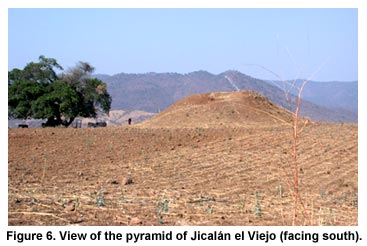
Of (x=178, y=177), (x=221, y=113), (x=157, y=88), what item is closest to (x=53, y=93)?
(x=221, y=113)

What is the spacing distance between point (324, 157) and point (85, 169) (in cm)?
427

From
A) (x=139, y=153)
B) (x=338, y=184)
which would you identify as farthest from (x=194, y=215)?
(x=139, y=153)

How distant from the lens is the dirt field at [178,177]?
6.04 m

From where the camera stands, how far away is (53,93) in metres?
31.0

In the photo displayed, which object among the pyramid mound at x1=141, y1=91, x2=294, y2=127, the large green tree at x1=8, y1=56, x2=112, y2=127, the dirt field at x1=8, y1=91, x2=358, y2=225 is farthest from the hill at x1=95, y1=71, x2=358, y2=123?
the dirt field at x1=8, y1=91, x2=358, y2=225

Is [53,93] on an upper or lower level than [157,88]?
lower

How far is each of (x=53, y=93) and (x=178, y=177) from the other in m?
22.2

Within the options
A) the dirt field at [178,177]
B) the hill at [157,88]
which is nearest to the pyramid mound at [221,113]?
the dirt field at [178,177]

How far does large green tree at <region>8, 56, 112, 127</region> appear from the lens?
101 feet

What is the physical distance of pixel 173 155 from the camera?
1253cm

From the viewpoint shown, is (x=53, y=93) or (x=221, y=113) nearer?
(x=221, y=113)

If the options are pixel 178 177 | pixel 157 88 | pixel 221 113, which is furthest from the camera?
pixel 157 88

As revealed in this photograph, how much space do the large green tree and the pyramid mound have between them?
713 centimetres

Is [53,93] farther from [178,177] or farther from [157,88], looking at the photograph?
[157,88]
